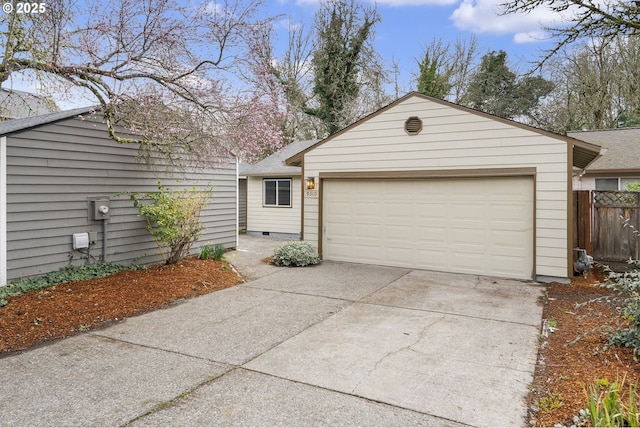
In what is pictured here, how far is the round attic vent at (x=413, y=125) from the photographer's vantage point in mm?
8531

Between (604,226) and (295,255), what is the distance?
20.5ft

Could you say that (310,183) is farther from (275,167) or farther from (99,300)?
(99,300)

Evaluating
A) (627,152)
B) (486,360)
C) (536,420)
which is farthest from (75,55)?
(627,152)

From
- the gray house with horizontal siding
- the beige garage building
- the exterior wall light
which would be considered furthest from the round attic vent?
the gray house with horizontal siding

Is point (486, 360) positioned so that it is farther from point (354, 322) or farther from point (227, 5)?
point (227, 5)

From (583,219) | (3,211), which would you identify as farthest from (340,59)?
(3,211)

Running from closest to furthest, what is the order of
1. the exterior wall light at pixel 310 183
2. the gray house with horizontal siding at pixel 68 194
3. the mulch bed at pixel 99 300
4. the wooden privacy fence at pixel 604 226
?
the mulch bed at pixel 99 300 < the gray house with horizontal siding at pixel 68 194 < the wooden privacy fence at pixel 604 226 < the exterior wall light at pixel 310 183

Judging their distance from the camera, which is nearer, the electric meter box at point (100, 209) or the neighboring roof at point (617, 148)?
the electric meter box at point (100, 209)

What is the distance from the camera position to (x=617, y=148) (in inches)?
548

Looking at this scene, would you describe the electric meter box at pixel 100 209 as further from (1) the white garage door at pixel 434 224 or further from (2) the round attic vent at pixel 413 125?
(2) the round attic vent at pixel 413 125

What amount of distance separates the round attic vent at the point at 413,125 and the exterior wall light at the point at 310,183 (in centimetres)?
249

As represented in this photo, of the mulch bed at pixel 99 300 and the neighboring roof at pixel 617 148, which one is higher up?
the neighboring roof at pixel 617 148

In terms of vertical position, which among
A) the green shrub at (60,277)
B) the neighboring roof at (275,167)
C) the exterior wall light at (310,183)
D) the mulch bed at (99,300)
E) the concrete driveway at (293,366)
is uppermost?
the neighboring roof at (275,167)

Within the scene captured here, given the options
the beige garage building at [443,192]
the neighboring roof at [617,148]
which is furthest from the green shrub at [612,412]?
the neighboring roof at [617,148]
